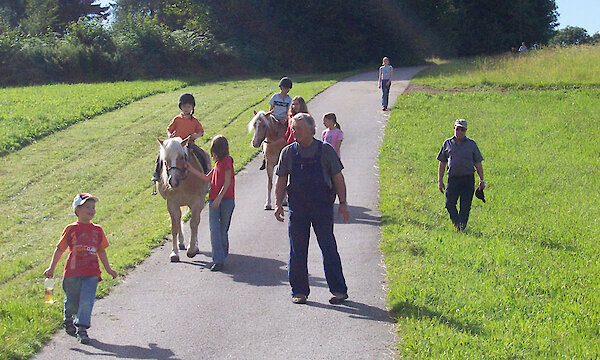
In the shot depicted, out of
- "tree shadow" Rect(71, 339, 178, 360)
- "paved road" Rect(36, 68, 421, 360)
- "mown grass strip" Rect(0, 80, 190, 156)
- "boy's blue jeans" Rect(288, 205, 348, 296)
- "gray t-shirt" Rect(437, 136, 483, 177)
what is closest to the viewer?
"tree shadow" Rect(71, 339, 178, 360)

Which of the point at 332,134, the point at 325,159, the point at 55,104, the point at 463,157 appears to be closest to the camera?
the point at 325,159

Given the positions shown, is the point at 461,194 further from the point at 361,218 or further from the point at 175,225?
the point at 175,225

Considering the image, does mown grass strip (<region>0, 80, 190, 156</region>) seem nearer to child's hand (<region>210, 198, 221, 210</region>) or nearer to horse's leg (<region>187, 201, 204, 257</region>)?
horse's leg (<region>187, 201, 204, 257</region>)

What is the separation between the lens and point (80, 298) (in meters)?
7.47

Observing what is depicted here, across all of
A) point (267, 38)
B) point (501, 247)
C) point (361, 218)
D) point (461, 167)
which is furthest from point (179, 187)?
point (267, 38)

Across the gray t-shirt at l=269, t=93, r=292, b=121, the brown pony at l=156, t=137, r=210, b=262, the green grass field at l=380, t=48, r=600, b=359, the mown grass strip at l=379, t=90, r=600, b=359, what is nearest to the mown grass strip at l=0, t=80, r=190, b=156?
the green grass field at l=380, t=48, r=600, b=359

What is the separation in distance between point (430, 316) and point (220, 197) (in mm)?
3455

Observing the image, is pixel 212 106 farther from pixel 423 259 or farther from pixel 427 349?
pixel 427 349

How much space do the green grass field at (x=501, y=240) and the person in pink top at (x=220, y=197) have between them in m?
2.33

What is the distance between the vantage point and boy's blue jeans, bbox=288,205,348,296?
824cm

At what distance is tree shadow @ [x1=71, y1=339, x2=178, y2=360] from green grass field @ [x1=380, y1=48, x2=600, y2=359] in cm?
229

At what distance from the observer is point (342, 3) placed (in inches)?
1880

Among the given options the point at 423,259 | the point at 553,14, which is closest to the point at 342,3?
the point at 553,14

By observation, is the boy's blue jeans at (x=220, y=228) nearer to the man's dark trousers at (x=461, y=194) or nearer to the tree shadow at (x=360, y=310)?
the tree shadow at (x=360, y=310)
